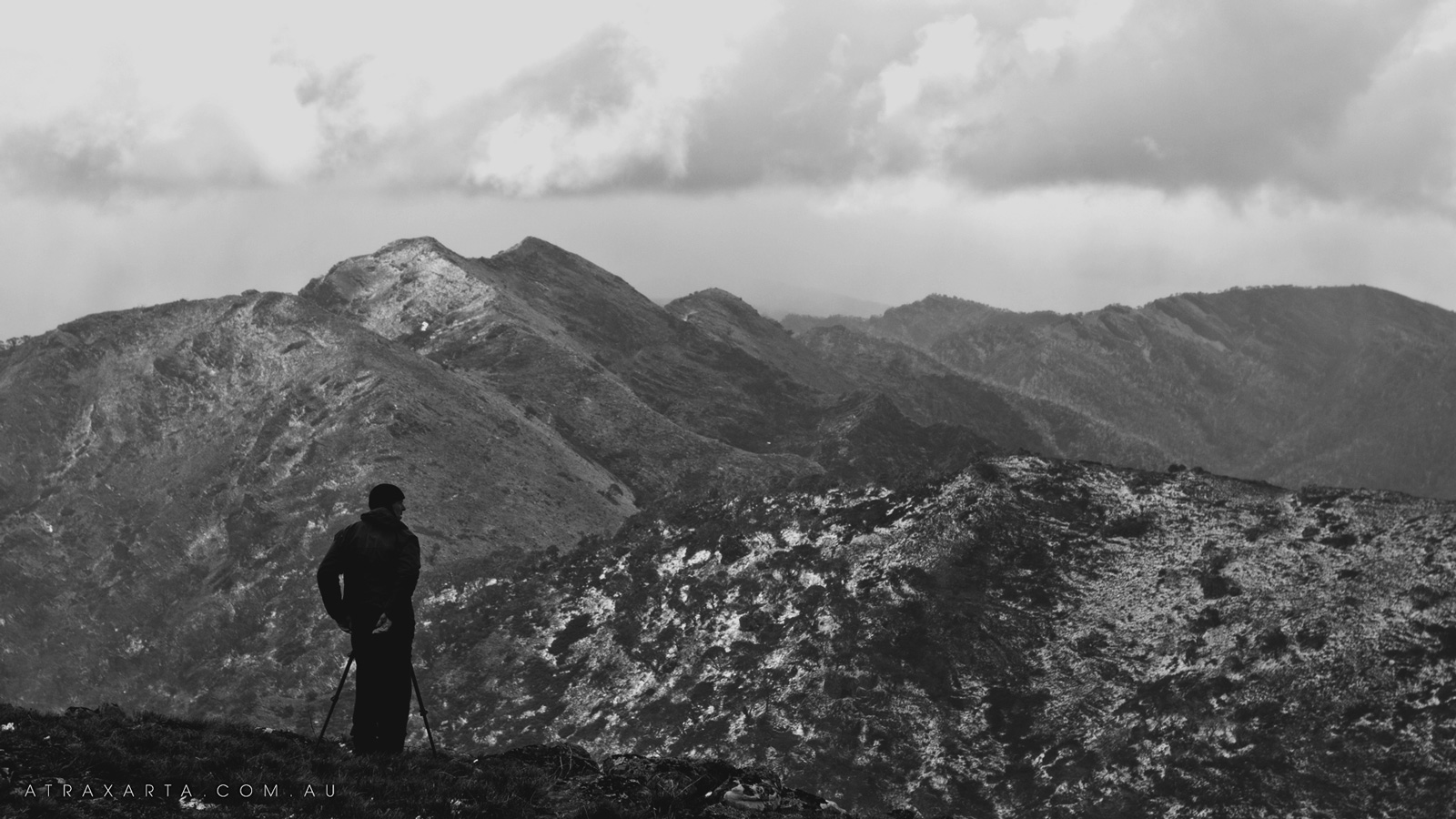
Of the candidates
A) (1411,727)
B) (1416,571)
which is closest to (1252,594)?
(1416,571)

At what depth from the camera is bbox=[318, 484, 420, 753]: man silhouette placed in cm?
1823

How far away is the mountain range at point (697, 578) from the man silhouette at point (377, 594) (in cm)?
2840

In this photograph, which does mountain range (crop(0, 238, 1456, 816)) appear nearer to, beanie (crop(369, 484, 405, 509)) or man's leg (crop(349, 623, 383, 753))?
man's leg (crop(349, 623, 383, 753))

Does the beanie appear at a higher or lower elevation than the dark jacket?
higher

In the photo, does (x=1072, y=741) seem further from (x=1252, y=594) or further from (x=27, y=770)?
(x=27, y=770)

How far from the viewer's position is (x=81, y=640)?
80562mm

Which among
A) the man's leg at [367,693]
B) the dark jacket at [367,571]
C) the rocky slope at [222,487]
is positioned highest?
the rocky slope at [222,487]

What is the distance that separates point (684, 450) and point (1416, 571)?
224 feet

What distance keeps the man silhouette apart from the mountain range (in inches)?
1118

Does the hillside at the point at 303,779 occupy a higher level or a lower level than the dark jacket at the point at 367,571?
lower

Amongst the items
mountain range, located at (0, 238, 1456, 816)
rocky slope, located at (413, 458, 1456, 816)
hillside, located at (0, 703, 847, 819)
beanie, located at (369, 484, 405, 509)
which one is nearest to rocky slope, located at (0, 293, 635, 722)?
mountain range, located at (0, 238, 1456, 816)

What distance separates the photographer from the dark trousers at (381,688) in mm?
18344

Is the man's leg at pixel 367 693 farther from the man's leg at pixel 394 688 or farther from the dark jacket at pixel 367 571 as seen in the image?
the dark jacket at pixel 367 571

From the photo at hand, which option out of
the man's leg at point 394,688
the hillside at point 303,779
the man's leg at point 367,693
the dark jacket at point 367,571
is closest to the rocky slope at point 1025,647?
the hillside at point 303,779
